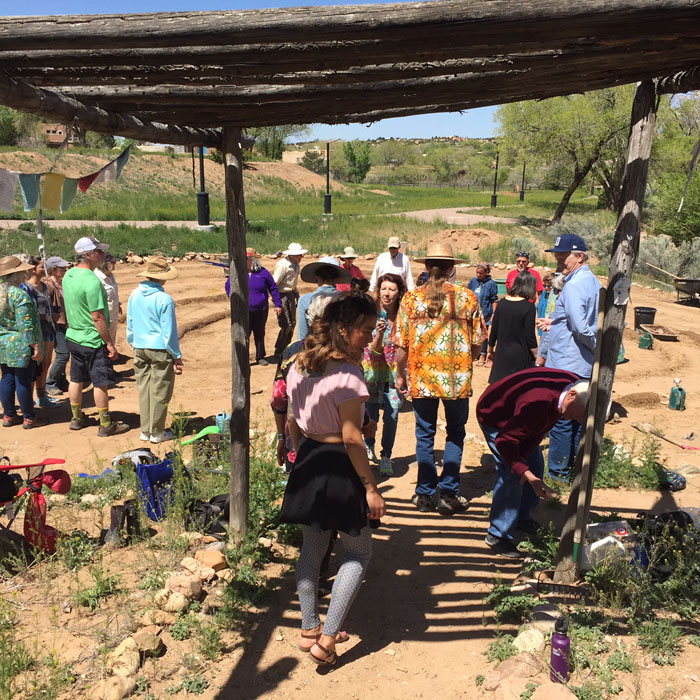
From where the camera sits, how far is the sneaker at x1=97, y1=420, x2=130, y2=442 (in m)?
6.46

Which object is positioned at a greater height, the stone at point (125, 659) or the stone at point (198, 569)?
the stone at point (198, 569)

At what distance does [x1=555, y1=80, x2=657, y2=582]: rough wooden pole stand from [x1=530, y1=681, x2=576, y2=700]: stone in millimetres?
1028

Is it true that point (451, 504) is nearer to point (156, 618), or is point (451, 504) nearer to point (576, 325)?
point (576, 325)

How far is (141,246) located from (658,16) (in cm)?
1826

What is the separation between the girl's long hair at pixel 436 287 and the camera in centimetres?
447

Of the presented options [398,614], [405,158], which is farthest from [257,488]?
[405,158]

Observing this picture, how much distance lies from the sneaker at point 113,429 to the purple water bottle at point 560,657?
4.94m

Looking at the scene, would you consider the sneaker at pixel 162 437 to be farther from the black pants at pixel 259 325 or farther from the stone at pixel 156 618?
the stone at pixel 156 618

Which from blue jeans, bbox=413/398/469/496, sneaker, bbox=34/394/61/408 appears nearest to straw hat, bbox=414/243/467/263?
blue jeans, bbox=413/398/469/496

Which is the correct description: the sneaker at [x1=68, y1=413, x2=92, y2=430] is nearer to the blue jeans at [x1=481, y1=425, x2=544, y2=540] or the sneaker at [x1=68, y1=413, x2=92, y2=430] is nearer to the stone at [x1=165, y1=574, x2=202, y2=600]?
the stone at [x1=165, y1=574, x2=202, y2=600]

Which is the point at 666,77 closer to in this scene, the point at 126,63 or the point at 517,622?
the point at 126,63

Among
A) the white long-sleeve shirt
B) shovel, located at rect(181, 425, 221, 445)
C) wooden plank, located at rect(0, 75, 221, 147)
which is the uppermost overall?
wooden plank, located at rect(0, 75, 221, 147)

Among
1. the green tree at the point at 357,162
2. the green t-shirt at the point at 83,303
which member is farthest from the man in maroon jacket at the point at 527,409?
the green tree at the point at 357,162

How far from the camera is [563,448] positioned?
208 inches
